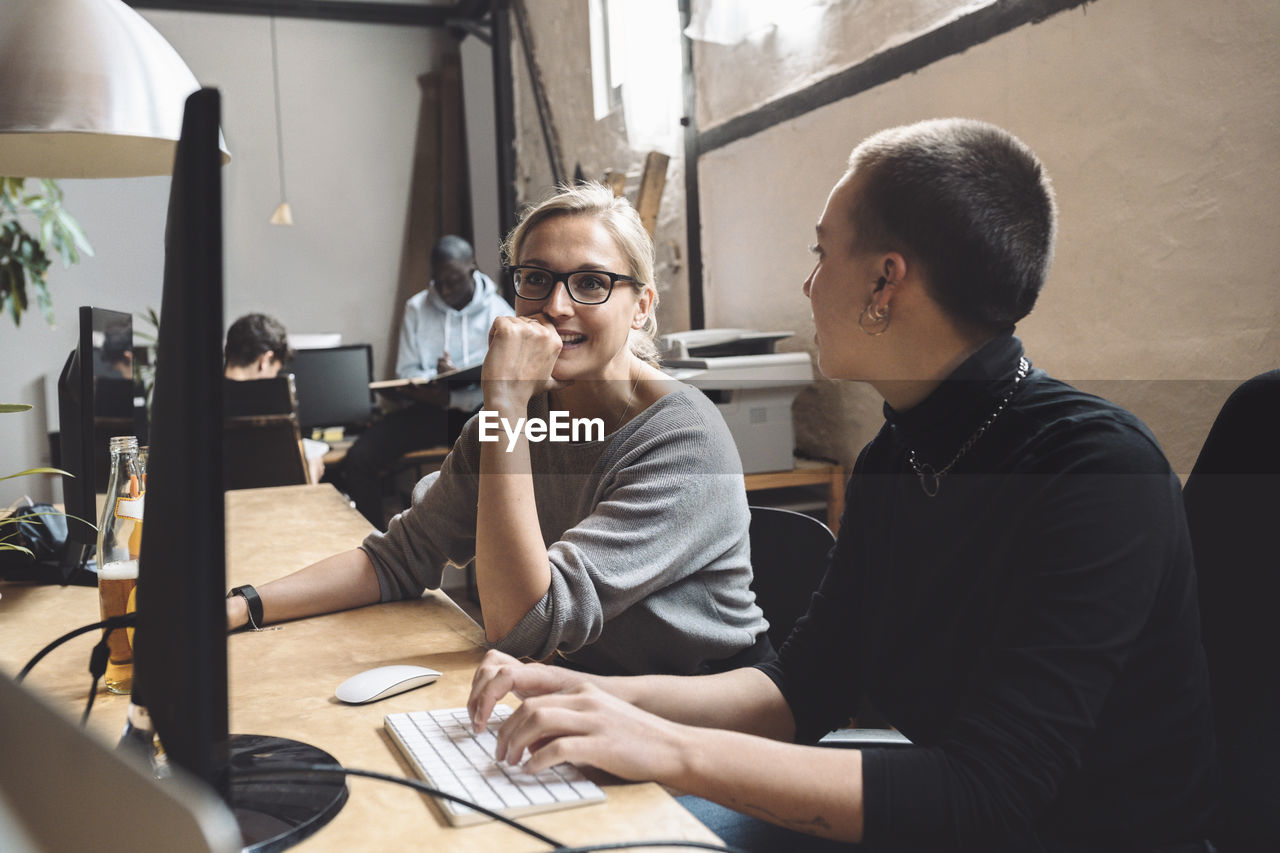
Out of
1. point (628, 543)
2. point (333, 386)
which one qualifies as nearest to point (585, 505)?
point (628, 543)

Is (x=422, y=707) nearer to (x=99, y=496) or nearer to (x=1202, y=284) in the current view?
(x=99, y=496)

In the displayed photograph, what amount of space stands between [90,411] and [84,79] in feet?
1.64

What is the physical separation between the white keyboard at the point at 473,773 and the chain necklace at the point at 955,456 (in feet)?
1.63

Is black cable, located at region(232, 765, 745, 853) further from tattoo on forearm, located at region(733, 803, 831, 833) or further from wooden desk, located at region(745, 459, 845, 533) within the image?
wooden desk, located at region(745, 459, 845, 533)

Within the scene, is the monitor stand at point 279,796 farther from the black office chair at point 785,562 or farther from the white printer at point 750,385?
the white printer at point 750,385

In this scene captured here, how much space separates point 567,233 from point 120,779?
1.32m

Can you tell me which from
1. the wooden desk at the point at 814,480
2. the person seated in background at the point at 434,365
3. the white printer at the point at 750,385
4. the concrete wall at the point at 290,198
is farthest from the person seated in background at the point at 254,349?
the concrete wall at the point at 290,198

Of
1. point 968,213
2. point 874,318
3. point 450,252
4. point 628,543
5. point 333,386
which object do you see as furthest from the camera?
point 333,386

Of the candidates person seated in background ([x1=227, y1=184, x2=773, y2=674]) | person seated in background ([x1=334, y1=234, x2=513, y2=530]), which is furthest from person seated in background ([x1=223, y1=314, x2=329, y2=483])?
person seated in background ([x1=227, y1=184, x2=773, y2=674])

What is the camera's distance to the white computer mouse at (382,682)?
999 mm

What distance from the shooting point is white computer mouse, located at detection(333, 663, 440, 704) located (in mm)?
999

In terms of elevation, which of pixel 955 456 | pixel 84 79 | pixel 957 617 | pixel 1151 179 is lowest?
pixel 957 617

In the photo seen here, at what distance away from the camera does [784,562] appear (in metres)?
1.59

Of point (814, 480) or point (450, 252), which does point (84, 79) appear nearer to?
point (814, 480)
